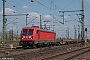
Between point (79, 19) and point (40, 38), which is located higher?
point (79, 19)

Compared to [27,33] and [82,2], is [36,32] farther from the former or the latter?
[82,2]

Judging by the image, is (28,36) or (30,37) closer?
(30,37)

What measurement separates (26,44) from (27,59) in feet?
52.9

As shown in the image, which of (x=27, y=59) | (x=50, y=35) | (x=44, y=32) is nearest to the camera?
(x=27, y=59)

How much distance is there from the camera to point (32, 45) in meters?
36.6

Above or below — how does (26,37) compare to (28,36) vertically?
below

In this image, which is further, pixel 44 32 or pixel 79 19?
Result: pixel 79 19

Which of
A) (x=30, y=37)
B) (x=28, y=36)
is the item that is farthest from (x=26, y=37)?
(x=30, y=37)

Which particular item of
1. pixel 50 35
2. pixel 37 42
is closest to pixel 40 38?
pixel 37 42

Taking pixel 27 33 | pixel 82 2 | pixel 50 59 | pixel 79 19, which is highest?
pixel 82 2

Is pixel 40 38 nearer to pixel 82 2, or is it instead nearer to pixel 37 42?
pixel 37 42

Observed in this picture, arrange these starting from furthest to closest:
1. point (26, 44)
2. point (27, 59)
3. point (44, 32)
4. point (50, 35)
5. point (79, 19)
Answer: point (79, 19) < point (50, 35) < point (44, 32) < point (26, 44) < point (27, 59)

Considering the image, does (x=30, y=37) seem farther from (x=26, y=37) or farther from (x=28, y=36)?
(x=26, y=37)

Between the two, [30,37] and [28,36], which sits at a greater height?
[28,36]
